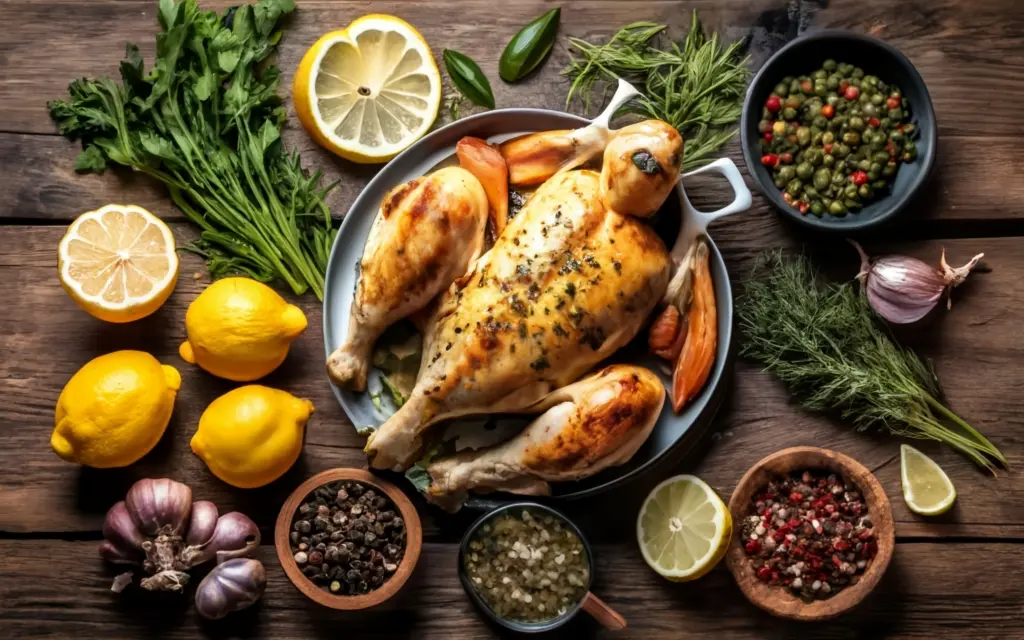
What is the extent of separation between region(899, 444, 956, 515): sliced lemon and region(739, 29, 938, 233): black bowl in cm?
69

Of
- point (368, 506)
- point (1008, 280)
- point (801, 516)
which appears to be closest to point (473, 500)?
point (368, 506)

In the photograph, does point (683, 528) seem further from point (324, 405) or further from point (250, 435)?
point (250, 435)

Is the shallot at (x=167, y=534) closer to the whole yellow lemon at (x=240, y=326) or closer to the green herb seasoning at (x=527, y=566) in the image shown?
the whole yellow lemon at (x=240, y=326)

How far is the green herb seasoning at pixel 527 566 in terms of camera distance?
261cm

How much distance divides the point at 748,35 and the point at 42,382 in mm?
2299

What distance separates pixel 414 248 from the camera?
247 centimetres

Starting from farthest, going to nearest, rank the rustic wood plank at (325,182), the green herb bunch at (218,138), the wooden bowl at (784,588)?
1. the rustic wood plank at (325,182)
2. the green herb bunch at (218,138)
3. the wooden bowl at (784,588)

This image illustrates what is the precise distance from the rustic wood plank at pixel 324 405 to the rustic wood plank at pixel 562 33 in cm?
42

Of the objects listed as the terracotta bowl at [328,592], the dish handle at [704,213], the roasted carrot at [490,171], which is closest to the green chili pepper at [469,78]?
the roasted carrot at [490,171]

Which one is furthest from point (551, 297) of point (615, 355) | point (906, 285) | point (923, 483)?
point (923, 483)

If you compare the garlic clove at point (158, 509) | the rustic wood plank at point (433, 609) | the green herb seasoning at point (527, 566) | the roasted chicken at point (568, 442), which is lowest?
the rustic wood plank at point (433, 609)

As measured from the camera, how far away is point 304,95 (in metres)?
2.71

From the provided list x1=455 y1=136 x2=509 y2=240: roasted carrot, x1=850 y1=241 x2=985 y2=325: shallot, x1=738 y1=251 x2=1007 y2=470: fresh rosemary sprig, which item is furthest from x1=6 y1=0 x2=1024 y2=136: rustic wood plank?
x1=738 y1=251 x2=1007 y2=470: fresh rosemary sprig

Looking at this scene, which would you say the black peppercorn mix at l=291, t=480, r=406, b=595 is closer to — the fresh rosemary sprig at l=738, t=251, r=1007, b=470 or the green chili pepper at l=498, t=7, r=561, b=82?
the fresh rosemary sprig at l=738, t=251, r=1007, b=470
